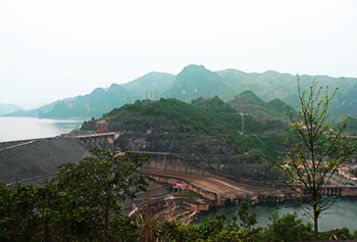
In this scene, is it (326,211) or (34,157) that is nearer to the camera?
(34,157)

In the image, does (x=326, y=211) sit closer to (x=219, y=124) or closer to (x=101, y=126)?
(x=219, y=124)

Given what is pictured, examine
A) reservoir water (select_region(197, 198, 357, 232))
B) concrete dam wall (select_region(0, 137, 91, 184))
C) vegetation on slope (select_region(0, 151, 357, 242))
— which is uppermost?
vegetation on slope (select_region(0, 151, 357, 242))

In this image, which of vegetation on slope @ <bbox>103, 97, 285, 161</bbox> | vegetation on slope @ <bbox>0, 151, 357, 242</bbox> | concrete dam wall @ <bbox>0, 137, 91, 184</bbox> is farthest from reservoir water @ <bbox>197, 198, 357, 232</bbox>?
vegetation on slope @ <bbox>0, 151, 357, 242</bbox>

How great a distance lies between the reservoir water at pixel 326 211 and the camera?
39.1 meters

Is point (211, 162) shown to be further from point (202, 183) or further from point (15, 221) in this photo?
point (15, 221)

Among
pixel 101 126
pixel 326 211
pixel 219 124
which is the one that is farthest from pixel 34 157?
pixel 219 124

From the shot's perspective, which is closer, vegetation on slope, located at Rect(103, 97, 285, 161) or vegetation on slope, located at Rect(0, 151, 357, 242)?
vegetation on slope, located at Rect(0, 151, 357, 242)

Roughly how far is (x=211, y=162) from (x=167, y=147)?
13.9 meters

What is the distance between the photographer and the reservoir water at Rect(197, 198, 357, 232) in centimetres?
3912

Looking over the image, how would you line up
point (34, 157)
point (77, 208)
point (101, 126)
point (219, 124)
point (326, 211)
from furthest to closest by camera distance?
point (219, 124) → point (101, 126) → point (326, 211) → point (34, 157) → point (77, 208)

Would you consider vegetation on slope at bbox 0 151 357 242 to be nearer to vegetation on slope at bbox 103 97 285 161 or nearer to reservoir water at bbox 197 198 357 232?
reservoir water at bbox 197 198 357 232

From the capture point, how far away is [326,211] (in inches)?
1677

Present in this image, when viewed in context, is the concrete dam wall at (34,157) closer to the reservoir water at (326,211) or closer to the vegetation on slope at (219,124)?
the reservoir water at (326,211)

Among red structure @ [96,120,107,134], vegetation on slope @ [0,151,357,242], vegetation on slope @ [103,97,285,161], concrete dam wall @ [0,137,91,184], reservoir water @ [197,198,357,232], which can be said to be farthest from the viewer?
red structure @ [96,120,107,134]
